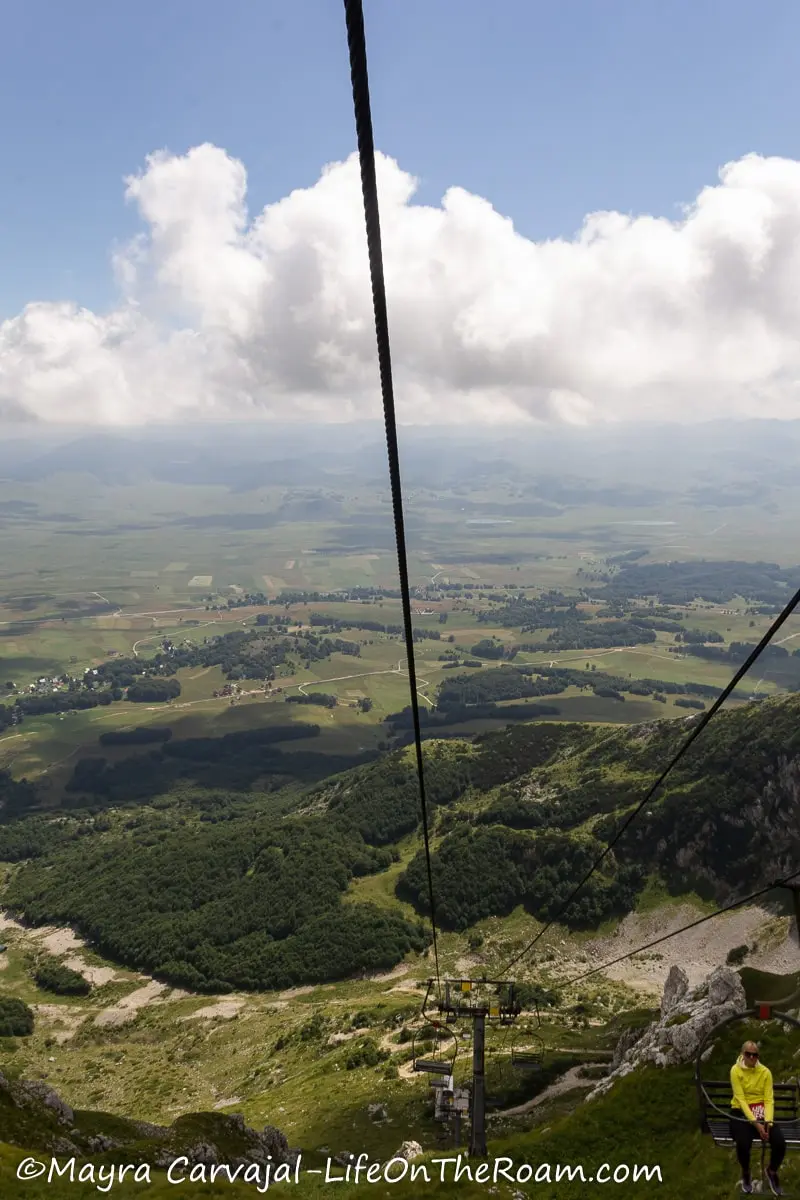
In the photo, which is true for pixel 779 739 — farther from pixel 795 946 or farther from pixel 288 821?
pixel 288 821

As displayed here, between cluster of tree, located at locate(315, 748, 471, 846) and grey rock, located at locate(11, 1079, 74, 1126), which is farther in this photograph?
cluster of tree, located at locate(315, 748, 471, 846)

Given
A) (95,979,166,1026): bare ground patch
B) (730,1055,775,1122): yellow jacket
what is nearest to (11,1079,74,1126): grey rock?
(730,1055,775,1122): yellow jacket

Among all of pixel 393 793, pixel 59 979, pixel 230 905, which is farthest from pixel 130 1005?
pixel 393 793

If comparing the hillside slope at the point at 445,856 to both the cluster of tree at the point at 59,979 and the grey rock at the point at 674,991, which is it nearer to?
the cluster of tree at the point at 59,979

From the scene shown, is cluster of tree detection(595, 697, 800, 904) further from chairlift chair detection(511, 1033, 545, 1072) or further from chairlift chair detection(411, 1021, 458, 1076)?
chairlift chair detection(411, 1021, 458, 1076)

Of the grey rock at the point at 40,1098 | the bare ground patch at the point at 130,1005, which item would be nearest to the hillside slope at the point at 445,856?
the bare ground patch at the point at 130,1005

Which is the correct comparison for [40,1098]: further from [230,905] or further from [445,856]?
[445,856]
